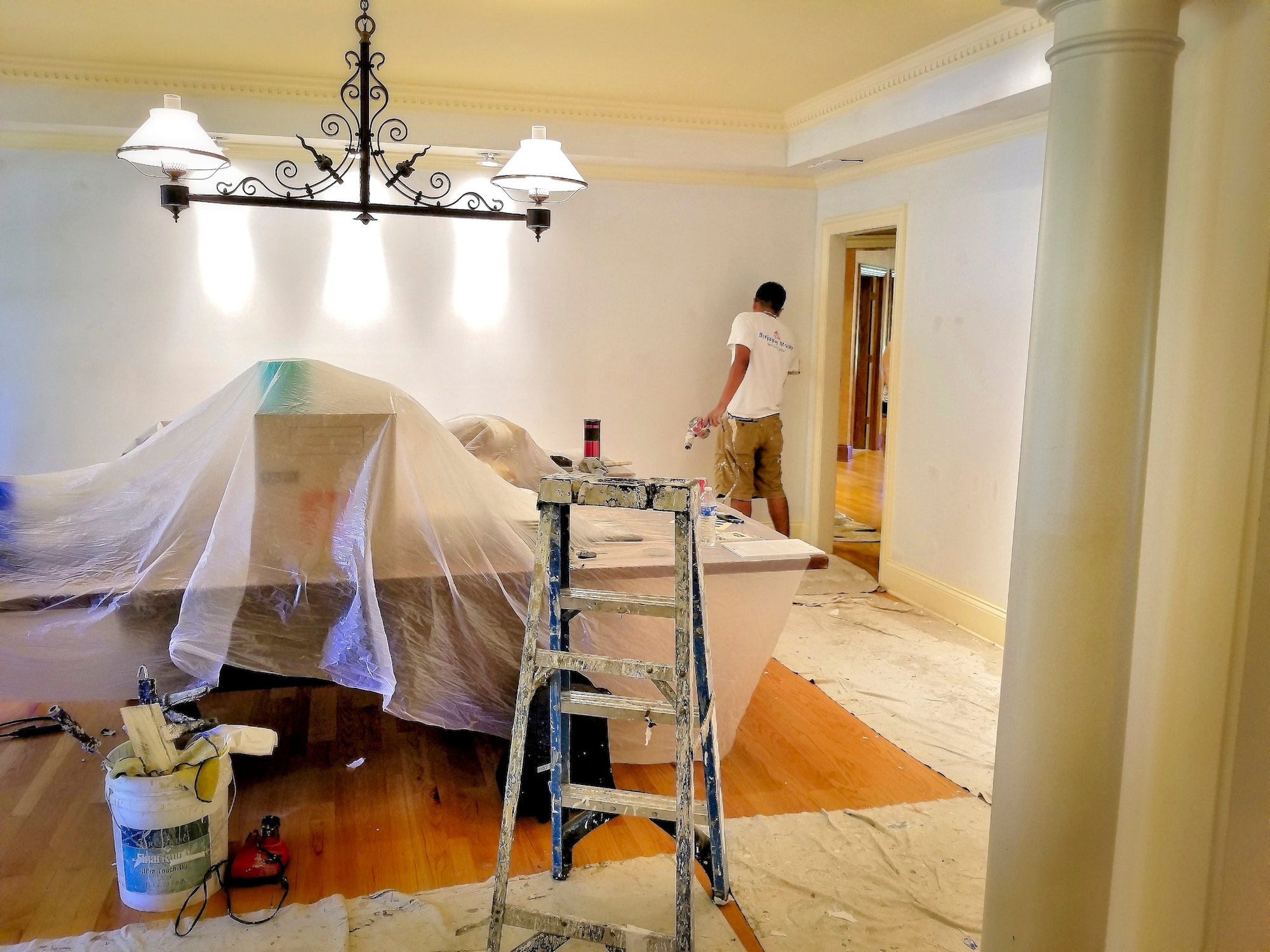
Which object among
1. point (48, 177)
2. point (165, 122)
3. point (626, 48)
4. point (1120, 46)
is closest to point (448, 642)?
point (165, 122)

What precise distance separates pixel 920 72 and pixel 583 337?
87.1 inches

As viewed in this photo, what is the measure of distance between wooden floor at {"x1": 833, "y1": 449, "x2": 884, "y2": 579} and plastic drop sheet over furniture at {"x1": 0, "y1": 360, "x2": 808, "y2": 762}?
3173 mm

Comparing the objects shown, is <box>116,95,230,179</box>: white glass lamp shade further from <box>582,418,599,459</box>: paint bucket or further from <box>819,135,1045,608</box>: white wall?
<box>819,135,1045,608</box>: white wall

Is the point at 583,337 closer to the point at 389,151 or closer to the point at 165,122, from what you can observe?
the point at 389,151

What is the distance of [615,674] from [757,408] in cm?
340

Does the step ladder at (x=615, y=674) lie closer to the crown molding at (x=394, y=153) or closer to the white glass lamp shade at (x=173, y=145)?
the white glass lamp shade at (x=173, y=145)

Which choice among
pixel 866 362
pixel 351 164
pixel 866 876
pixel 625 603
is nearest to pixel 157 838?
pixel 625 603

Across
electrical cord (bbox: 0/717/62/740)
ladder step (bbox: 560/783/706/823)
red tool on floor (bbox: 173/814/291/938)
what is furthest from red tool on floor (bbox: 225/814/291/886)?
electrical cord (bbox: 0/717/62/740)

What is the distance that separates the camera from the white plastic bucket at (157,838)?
2.06 metres

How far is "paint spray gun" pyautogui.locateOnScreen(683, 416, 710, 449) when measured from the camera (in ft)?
17.4

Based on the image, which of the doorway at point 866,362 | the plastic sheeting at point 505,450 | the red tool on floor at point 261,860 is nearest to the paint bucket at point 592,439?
the plastic sheeting at point 505,450

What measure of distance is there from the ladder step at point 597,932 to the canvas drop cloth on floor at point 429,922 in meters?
0.17

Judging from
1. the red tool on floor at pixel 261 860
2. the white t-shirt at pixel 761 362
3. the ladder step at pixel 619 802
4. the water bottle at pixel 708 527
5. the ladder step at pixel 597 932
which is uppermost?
the white t-shirt at pixel 761 362

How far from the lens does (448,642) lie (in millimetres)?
2436
